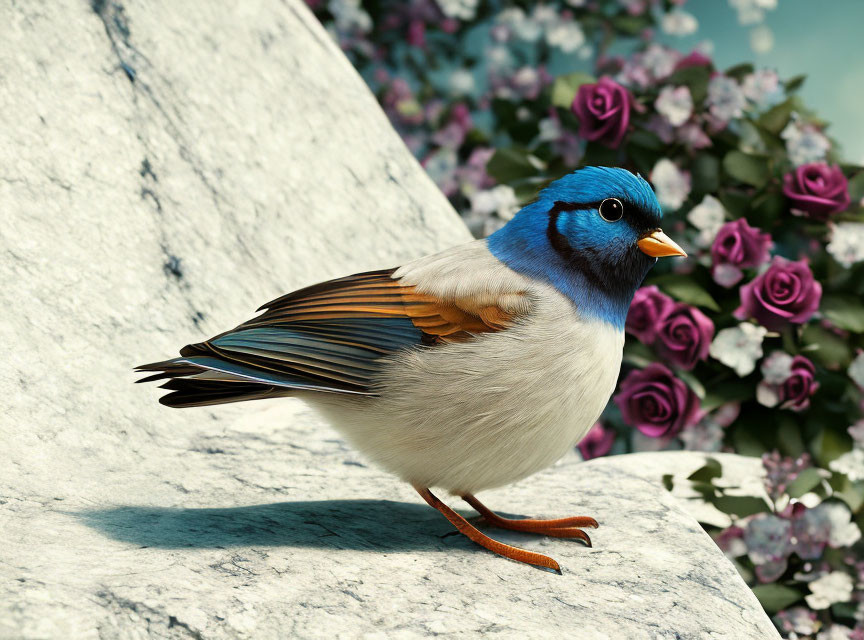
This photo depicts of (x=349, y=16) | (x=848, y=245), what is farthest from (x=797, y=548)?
(x=349, y=16)

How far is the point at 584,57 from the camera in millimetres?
6238

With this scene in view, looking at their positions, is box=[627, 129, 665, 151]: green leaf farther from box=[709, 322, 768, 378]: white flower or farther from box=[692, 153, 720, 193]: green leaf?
box=[709, 322, 768, 378]: white flower

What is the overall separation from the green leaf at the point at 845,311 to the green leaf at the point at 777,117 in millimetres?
909

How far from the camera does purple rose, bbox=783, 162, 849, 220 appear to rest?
4043mm

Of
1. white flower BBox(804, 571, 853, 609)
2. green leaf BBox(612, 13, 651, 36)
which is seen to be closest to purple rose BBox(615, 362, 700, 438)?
white flower BBox(804, 571, 853, 609)

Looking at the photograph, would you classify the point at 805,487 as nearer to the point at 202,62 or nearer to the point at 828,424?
the point at 828,424

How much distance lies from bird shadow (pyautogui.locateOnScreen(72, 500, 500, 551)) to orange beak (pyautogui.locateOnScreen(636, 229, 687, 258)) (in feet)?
3.29

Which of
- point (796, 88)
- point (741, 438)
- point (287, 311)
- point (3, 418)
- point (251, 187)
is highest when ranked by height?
point (796, 88)

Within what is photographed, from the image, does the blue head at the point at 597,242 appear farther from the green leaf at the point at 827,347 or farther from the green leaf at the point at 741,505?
the green leaf at the point at 827,347

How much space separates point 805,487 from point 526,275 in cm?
145

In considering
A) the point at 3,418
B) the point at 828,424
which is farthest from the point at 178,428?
the point at 828,424

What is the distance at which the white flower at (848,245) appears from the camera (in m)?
4.00

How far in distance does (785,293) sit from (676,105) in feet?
3.69

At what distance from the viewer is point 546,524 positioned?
287 cm
